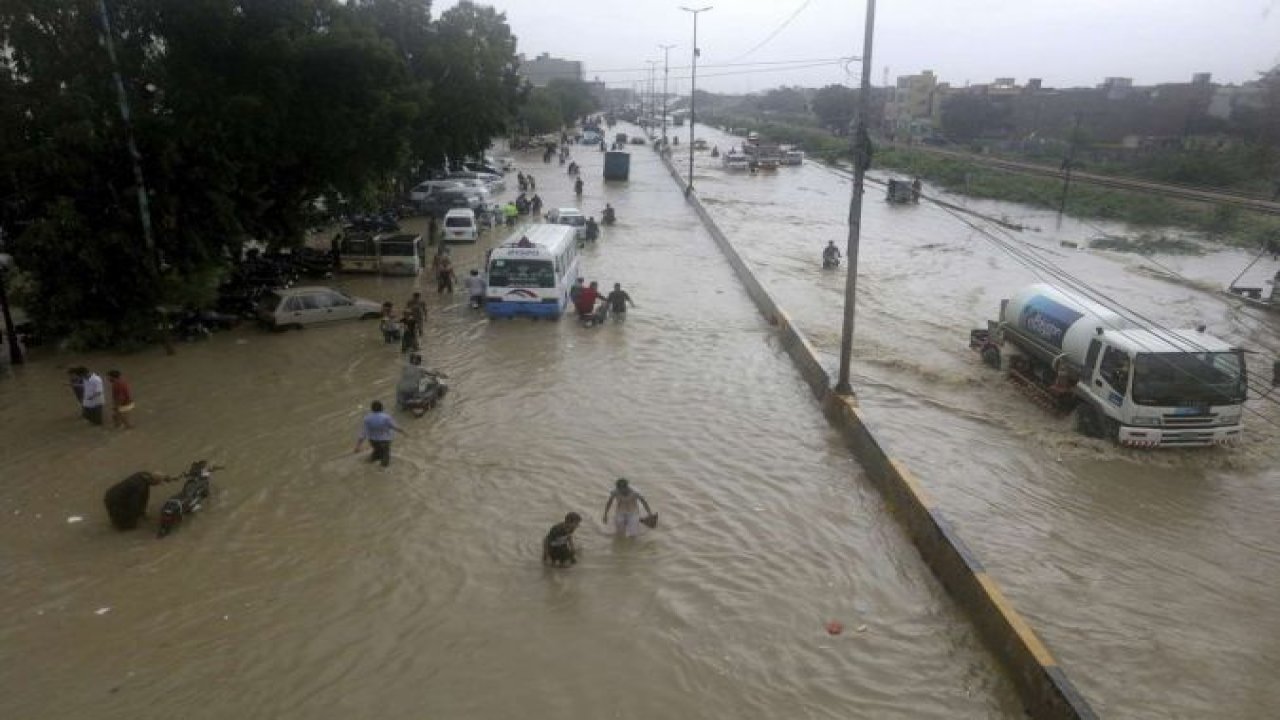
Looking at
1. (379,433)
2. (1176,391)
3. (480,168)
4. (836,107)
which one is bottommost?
(379,433)

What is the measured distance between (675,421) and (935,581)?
591 centimetres

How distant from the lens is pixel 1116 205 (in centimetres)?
4972

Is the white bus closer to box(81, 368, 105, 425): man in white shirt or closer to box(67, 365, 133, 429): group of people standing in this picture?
box(67, 365, 133, 429): group of people standing

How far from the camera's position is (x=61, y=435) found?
13133 millimetres

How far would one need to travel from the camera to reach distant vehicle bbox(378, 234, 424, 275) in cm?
2567

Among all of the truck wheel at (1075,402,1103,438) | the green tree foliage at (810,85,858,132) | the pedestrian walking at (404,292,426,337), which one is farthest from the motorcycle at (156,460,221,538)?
the green tree foliage at (810,85,858,132)

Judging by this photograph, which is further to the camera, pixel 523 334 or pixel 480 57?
pixel 480 57

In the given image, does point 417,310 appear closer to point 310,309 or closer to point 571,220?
point 310,309

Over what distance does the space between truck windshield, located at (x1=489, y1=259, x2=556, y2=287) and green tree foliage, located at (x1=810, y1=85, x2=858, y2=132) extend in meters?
111

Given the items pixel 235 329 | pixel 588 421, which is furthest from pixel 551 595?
pixel 235 329

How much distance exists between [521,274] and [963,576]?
13.8m

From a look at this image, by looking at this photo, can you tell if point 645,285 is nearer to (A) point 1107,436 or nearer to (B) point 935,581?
(A) point 1107,436

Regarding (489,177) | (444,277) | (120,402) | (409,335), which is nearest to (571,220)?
(444,277)

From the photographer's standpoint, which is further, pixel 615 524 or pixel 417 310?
pixel 417 310
